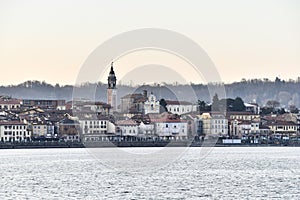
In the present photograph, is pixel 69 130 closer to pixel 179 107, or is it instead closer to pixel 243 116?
pixel 179 107

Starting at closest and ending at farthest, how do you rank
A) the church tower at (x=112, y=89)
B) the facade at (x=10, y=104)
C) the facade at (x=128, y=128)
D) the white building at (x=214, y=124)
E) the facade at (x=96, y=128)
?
1. the facade at (x=96, y=128)
2. the facade at (x=128, y=128)
3. the white building at (x=214, y=124)
4. the church tower at (x=112, y=89)
5. the facade at (x=10, y=104)

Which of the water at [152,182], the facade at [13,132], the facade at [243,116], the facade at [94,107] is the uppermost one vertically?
the facade at [94,107]

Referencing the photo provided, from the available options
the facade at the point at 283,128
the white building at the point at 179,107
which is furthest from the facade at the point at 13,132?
the facade at the point at 283,128

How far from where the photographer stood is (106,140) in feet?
357

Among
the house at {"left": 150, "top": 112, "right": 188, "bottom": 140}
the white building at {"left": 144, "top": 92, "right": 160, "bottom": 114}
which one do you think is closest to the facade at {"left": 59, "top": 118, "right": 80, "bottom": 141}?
the house at {"left": 150, "top": 112, "right": 188, "bottom": 140}

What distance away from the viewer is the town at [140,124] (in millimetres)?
108113

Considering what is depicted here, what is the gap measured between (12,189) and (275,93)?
159 m

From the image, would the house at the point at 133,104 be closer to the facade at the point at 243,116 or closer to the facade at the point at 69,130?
the facade at the point at 243,116

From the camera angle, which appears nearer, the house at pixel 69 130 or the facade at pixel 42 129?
the house at pixel 69 130

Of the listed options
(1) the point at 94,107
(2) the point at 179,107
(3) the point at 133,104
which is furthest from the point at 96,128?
(2) the point at 179,107

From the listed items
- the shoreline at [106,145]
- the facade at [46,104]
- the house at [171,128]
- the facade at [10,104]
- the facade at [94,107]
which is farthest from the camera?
the facade at [46,104]

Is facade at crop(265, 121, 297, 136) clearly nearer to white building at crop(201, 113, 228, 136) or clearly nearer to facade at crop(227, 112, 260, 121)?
facade at crop(227, 112, 260, 121)

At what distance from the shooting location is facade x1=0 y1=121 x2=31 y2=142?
106 meters

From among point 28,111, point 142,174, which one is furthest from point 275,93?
point 142,174
